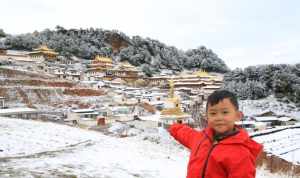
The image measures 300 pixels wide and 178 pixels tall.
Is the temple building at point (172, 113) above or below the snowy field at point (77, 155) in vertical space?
above

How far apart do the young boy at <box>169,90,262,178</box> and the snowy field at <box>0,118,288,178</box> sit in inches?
85.8

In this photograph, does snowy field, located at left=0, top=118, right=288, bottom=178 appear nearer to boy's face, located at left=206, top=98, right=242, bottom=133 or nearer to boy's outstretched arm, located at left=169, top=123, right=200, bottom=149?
boy's outstretched arm, located at left=169, top=123, right=200, bottom=149

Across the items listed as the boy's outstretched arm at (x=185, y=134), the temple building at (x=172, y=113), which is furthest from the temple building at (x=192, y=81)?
the boy's outstretched arm at (x=185, y=134)

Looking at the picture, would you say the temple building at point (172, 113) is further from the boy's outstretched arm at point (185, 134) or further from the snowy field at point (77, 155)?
the boy's outstretched arm at point (185, 134)

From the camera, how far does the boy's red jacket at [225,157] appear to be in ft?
7.59

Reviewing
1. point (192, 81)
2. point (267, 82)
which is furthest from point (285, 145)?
point (192, 81)

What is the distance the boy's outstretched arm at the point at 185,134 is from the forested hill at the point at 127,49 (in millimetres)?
88282

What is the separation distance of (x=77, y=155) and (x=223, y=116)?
900 cm

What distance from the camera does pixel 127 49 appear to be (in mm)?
107938

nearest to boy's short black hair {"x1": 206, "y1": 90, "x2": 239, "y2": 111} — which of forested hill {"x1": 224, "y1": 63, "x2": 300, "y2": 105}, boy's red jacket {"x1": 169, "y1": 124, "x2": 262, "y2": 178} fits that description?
boy's red jacket {"x1": 169, "y1": 124, "x2": 262, "y2": 178}

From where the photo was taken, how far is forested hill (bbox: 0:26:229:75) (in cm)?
9506

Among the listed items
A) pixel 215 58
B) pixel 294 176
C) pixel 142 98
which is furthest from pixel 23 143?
pixel 215 58

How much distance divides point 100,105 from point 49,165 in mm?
31028

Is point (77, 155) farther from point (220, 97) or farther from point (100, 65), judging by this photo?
point (100, 65)
